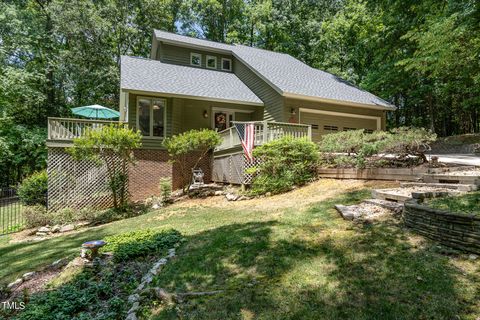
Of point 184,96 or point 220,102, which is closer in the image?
point 184,96

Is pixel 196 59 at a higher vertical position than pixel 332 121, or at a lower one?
higher

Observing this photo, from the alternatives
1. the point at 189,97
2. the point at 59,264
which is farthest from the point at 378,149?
the point at 189,97

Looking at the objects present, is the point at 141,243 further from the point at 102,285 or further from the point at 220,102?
the point at 220,102

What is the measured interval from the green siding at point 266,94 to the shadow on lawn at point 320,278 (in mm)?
9316

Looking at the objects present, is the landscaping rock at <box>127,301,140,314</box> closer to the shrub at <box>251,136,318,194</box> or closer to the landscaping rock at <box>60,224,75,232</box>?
the shrub at <box>251,136,318,194</box>

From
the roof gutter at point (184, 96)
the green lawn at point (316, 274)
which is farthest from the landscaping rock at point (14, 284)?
the roof gutter at point (184, 96)

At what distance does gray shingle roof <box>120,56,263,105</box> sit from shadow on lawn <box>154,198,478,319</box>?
956cm

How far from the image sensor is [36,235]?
8.52 meters

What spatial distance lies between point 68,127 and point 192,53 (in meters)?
8.64

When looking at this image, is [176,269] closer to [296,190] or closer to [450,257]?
[450,257]

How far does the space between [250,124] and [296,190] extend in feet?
8.88

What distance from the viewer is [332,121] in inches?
560

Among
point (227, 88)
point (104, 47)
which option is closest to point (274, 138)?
point (227, 88)

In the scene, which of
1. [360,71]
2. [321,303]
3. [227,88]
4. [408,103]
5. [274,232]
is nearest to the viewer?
[321,303]
